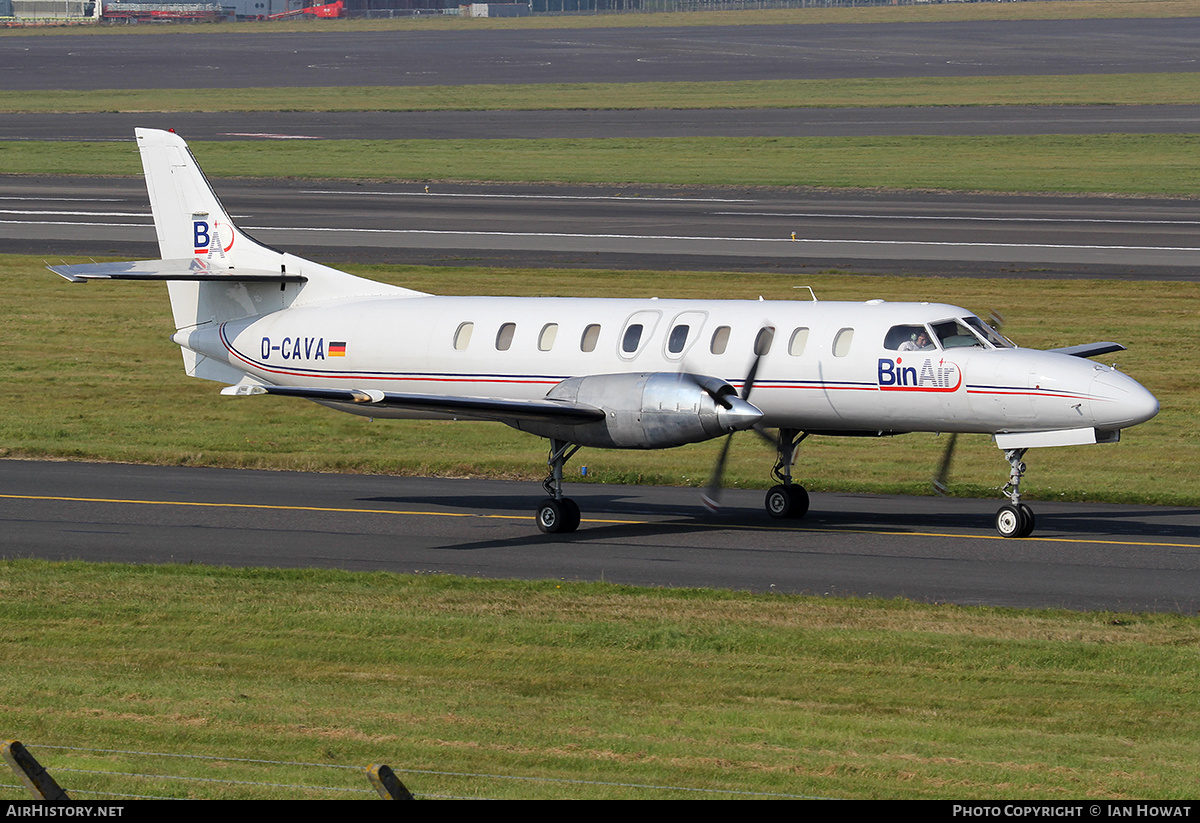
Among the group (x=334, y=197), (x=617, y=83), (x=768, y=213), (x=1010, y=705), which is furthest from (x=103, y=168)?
(x=1010, y=705)

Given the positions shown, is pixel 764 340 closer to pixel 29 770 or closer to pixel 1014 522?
pixel 1014 522

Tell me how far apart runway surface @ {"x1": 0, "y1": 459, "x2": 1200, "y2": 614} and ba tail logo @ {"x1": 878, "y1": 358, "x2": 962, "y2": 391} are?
220 centimetres

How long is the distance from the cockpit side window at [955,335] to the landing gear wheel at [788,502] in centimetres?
339

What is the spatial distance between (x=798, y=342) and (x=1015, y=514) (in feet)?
13.1

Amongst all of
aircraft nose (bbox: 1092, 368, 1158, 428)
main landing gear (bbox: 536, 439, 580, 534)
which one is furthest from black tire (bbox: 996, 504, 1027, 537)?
main landing gear (bbox: 536, 439, 580, 534)

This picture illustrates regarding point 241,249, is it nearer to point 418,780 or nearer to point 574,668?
point 574,668

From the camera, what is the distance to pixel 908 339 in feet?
72.1

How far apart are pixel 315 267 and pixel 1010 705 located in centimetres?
1607

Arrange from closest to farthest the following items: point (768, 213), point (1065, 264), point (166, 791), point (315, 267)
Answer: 1. point (166, 791)
2. point (315, 267)
3. point (1065, 264)
4. point (768, 213)

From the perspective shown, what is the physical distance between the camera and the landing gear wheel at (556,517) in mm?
22672

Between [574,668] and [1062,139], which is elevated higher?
[1062,139]

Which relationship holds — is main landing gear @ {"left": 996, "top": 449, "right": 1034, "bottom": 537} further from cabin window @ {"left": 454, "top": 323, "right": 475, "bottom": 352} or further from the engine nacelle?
cabin window @ {"left": 454, "top": 323, "right": 475, "bottom": 352}

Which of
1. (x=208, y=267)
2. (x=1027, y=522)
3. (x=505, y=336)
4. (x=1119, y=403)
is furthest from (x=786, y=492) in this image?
(x=208, y=267)

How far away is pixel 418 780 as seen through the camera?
10805 millimetres
